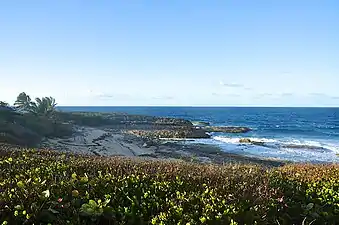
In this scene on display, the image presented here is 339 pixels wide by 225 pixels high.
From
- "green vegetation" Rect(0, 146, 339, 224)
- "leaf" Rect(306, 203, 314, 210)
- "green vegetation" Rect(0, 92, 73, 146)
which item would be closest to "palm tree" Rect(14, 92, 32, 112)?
"green vegetation" Rect(0, 92, 73, 146)

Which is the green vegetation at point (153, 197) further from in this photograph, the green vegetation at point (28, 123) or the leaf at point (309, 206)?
the green vegetation at point (28, 123)

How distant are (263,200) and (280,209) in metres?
0.33

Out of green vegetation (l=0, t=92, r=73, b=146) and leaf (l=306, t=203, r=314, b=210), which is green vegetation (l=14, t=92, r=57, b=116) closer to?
green vegetation (l=0, t=92, r=73, b=146)

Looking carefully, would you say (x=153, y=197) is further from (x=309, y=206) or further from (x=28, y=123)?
(x=28, y=123)

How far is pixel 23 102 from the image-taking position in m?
34.0

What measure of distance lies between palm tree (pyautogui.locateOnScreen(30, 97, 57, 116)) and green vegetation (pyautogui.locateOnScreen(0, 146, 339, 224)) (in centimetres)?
2988

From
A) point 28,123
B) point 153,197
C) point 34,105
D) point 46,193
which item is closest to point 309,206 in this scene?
point 153,197

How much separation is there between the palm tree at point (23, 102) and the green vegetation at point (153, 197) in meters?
30.0

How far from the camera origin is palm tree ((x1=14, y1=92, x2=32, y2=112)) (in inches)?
1337

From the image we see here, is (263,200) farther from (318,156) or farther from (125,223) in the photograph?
(318,156)

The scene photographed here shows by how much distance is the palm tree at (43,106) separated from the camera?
3419cm

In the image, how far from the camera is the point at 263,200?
15.6ft

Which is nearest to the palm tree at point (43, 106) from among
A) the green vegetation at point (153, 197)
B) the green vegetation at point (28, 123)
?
the green vegetation at point (28, 123)

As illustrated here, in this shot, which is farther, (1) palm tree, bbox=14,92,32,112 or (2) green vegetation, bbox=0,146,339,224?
(1) palm tree, bbox=14,92,32,112
